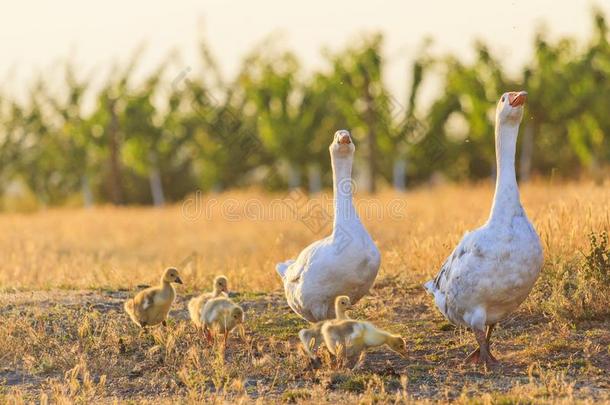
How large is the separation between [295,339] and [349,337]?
1842 mm

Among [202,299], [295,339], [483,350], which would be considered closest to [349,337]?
[483,350]

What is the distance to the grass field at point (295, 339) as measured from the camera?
26.0 feet

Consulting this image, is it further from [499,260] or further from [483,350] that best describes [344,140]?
[483,350]

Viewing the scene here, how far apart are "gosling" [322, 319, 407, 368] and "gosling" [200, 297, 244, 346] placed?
125 centimetres

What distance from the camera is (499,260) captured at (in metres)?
8.22

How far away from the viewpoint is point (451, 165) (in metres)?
52.9

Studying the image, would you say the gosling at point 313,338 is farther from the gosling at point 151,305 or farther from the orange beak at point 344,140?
the gosling at point 151,305

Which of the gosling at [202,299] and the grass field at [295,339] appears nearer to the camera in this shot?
the grass field at [295,339]

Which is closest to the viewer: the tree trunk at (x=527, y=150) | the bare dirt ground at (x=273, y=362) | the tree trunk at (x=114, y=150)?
the bare dirt ground at (x=273, y=362)

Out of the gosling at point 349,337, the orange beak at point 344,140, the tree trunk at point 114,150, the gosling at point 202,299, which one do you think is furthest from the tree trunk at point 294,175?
the gosling at point 349,337

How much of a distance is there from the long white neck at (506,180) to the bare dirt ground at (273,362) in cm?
136

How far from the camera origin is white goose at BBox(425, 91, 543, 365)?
823 centimetres

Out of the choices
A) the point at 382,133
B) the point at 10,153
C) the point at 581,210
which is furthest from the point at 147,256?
the point at 10,153

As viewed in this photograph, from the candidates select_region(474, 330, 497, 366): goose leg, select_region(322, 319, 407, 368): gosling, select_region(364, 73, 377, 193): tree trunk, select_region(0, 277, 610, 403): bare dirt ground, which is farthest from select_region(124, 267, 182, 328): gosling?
select_region(364, 73, 377, 193): tree trunk
